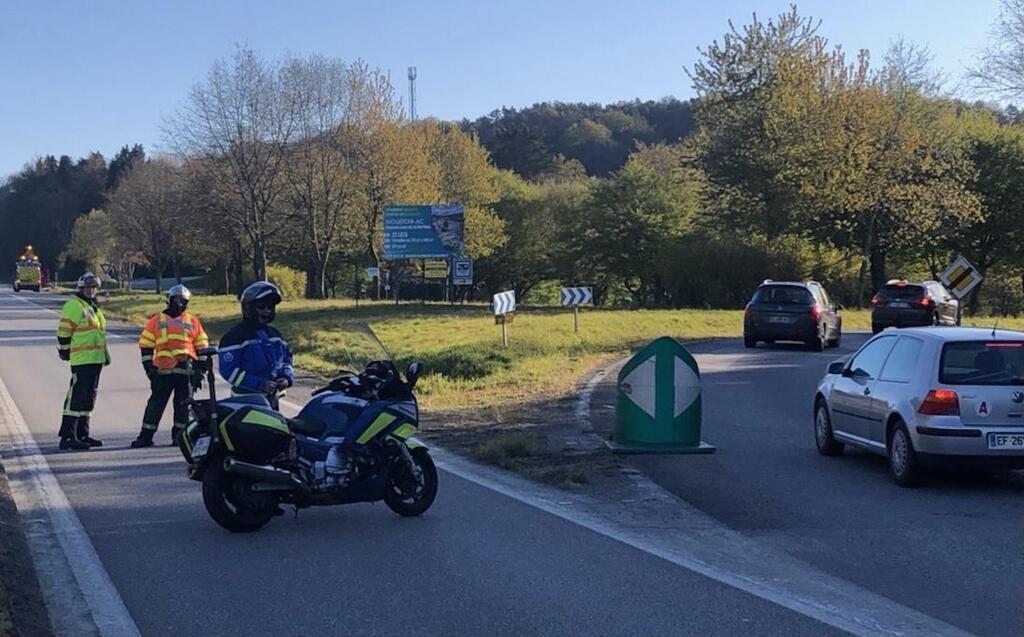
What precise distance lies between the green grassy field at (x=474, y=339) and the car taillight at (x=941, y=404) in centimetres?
490

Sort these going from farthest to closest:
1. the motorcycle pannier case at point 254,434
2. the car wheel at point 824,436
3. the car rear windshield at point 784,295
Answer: the car rear windshield at point 784,295 → the car wheel at point 824,436 → the motorcycle pannier case at point 254,434

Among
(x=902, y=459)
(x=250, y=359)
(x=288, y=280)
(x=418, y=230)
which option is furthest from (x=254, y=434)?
(x=288, y=280)

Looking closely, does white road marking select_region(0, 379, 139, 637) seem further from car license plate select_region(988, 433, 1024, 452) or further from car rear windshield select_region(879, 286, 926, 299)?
car rear windshield select_region(879, 286, 926, 299)

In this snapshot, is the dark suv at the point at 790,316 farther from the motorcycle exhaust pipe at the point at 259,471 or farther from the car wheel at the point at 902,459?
the motorcycle exhaust pipe at the point at 259,471

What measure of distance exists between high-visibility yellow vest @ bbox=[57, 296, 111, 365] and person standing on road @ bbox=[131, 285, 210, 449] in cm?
53

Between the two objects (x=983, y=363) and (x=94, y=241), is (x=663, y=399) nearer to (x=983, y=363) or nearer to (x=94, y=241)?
(x=983, y=363)

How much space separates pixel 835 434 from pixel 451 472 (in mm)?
4135

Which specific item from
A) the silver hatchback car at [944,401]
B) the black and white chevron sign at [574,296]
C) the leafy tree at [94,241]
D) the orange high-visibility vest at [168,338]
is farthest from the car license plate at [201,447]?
the leafy tree at [94,241]

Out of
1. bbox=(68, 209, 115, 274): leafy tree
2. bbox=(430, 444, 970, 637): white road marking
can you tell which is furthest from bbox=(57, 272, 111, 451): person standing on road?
bbox=(68, 209, 115, 274): leafy tree

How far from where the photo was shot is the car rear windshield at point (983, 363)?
33.2ft

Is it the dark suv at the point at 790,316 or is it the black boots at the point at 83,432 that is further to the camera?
the dark suv at the point at 790,316

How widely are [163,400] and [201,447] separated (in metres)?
4.84

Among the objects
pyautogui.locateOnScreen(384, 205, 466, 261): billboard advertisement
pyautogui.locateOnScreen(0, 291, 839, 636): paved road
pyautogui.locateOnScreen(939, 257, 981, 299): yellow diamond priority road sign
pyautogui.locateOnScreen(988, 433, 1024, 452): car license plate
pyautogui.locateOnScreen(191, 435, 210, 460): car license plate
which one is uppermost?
pyautogui.locateOnScreen(384, 205, 466, 261): billboard advertisement

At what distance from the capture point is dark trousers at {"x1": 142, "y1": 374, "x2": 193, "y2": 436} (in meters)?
12.6
